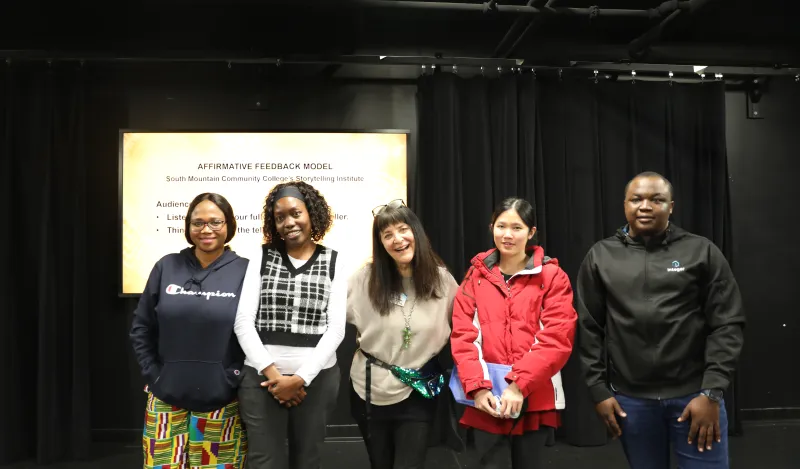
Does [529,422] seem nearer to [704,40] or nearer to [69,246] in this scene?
[69,246]

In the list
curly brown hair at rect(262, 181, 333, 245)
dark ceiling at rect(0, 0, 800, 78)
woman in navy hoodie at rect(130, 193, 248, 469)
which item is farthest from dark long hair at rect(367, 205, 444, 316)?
dark ceiling at rect(0, 0, 800, 78)

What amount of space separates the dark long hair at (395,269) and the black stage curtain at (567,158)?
1347mm

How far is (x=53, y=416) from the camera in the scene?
294 centimetres

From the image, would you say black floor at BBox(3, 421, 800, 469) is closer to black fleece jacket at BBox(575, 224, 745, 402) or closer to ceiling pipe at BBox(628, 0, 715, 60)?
black fleece jacket at BBox(575, 224, 745, 402)

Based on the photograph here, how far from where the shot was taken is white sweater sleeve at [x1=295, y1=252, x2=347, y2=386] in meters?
1.66

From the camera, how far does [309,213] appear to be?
1.85m

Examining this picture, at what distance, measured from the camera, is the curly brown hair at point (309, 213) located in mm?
1836

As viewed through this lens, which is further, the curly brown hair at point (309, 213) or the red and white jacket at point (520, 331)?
the curly brown hair at point (309, 213)

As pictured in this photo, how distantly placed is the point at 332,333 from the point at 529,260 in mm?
749

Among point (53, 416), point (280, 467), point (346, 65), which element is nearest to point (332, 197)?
point (346, 65)

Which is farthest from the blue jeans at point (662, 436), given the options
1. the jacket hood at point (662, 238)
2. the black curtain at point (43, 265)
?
the black curtain at point (43, 265)

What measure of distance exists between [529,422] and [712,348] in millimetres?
664

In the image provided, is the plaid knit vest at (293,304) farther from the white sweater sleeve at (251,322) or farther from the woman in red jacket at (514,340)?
the woman in red jacket at (514,340)

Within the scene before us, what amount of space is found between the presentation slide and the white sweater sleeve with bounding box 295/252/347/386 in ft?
4.70
